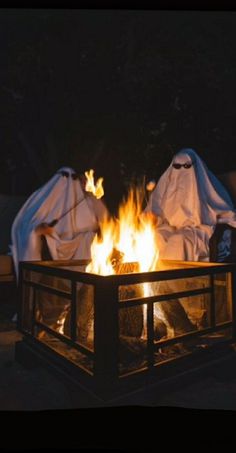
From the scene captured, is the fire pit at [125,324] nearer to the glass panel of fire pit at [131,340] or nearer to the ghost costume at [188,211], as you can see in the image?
the glass panel of fire pit at [131,340]

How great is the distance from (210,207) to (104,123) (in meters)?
3.06

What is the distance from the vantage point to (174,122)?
6516mm

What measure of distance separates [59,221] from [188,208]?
1459 millimetres

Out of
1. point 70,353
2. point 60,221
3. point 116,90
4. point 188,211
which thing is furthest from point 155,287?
point 116,90

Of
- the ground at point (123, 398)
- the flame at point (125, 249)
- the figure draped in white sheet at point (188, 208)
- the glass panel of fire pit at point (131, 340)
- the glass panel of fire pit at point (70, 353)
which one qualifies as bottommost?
the ground at point (123, 398)

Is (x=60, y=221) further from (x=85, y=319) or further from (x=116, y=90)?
→ (x=116, y=90)

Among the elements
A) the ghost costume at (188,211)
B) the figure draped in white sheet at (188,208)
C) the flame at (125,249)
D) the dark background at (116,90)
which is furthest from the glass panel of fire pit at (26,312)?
the dark background at (116,90)

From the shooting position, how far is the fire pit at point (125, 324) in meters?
2.14

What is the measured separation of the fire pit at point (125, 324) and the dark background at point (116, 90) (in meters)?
3.56

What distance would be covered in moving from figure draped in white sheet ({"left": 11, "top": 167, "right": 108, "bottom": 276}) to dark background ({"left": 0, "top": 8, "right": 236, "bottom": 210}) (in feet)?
6.83

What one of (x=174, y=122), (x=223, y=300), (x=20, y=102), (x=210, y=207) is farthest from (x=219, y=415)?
(x=20, y=102)

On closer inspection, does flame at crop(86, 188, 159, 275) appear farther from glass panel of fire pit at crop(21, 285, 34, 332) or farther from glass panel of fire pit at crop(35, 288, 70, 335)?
glass panel of fire pit at crop(35, 288, 70, 335)

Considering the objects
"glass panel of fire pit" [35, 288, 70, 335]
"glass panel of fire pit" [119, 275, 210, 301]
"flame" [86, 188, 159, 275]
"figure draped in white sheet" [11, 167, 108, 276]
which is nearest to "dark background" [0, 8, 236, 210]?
"figure draped in white sheet" [11, 167, 108, 276]

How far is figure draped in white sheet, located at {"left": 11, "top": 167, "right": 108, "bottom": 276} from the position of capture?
4180mm
